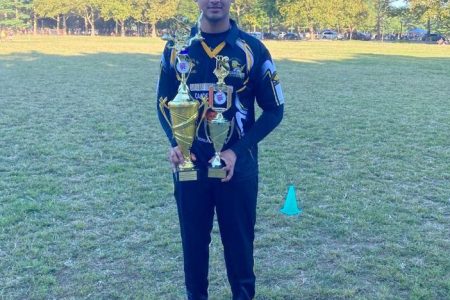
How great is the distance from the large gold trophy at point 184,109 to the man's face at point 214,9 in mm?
111

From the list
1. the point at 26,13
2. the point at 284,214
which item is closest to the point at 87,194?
the point at 284,214

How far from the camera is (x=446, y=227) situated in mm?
5113

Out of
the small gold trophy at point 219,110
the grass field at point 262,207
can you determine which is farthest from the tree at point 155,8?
the small gold trophy at point 219,110

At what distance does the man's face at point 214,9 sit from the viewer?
8.84 ft

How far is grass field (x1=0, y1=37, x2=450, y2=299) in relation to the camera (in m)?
4.01

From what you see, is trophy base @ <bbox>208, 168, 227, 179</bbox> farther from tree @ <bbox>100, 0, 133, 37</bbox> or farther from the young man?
tree @ <bbox>100, 0, 133, 37</bbox>

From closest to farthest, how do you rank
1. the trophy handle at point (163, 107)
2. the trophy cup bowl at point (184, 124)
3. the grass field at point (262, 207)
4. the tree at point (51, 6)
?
the trophy cup bowl at point (184, 124) → the trophy handle at point (163, 107) → the grass field at point (262, 207) → the tree at point (51, 6)

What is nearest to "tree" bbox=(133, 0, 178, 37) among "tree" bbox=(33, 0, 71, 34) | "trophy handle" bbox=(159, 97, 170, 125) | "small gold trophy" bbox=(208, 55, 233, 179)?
"tree" bbox=(33, 0, 71, 34)

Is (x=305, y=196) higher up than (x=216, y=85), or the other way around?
(x=216, y=85)

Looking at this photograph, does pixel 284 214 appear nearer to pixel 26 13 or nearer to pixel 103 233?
pixel 103 233

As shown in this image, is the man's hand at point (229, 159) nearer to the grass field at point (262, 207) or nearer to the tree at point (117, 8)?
the grass field at point (262, 207)

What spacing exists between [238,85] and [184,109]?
0.33m

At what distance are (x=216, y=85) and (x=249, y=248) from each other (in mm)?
1011

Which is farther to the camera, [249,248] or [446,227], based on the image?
[446,227]
